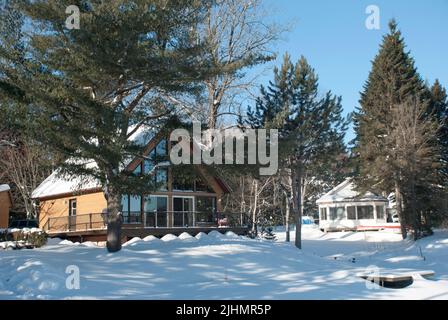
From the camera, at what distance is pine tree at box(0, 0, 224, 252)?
599 inches

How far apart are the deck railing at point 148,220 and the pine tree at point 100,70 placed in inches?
453

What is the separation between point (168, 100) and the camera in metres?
20.4

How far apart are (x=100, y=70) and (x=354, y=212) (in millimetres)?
36275

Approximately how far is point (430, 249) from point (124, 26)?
23.4m

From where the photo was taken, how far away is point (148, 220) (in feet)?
97.7

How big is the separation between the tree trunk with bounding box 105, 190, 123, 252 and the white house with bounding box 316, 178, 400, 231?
102 ft

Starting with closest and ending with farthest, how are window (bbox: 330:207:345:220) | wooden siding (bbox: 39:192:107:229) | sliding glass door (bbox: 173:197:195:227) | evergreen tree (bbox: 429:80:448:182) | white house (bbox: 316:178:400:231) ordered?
1. wooden siding (bbox: 39:192:107:229)
2. sliding glass door (bbox: 173:197:195:227)
3. evergreen tree (bbox: 429:80:448:182)
4. white house (bbox: 316:178:400:231)
5. window (bbox: 330:207:345:220)

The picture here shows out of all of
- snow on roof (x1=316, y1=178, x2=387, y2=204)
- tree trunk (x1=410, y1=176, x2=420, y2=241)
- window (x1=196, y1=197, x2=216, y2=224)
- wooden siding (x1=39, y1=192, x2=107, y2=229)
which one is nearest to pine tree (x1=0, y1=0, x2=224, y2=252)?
wooden siding (x1=39, y1=192, x2=107, y2=229)

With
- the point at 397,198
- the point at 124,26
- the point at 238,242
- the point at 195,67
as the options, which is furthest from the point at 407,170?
the point at 124,26

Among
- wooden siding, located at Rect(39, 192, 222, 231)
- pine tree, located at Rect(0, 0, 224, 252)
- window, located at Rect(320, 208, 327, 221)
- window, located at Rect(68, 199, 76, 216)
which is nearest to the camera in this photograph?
pine tree, located at Rect(0, 0, 224, 252)

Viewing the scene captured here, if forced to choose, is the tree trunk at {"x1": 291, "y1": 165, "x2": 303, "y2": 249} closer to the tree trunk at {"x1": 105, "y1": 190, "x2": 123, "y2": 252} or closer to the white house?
the white house

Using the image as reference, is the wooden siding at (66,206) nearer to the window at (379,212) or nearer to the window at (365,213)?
the window at (365,213)

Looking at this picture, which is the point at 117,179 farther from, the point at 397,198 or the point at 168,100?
the point at 397,198

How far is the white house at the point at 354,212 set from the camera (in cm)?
4641
